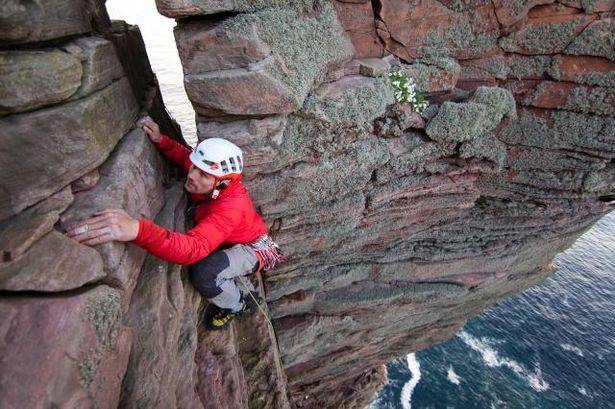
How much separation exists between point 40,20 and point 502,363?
103 feet

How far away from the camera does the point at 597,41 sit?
759 cm

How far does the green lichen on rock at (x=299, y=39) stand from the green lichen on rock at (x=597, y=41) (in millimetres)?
4987

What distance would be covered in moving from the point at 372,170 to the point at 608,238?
40.2 meters

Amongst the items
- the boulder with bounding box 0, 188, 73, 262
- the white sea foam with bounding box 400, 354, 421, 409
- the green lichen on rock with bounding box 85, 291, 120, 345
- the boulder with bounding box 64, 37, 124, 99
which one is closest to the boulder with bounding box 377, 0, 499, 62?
the boulder with bounding box 64, 37, 124, 99

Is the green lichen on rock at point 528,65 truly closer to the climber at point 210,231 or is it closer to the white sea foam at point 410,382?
the climber at point 210,231

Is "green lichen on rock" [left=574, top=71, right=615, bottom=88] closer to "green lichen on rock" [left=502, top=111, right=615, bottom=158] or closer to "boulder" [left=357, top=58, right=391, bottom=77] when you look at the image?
"green lichen on rock" [left=502, top=111, right=615, bottom=158]

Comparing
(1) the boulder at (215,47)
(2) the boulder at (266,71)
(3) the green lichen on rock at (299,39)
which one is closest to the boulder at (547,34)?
(3) the green lichen on rock at (299,39)

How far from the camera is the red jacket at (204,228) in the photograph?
14.1 ft

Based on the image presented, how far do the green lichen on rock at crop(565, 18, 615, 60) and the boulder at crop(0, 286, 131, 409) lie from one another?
9564 millimetres

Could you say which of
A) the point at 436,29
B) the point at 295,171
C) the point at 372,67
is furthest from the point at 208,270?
the point at 436,29

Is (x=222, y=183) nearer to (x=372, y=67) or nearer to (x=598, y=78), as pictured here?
(x=372, y=67)

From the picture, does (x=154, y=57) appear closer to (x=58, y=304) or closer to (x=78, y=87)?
(x=78, y=87)

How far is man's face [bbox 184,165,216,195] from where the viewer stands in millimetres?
5340

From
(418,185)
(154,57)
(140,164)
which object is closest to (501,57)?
(418,185)
